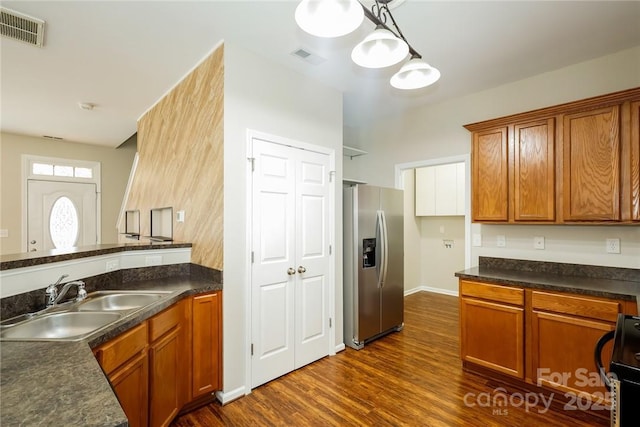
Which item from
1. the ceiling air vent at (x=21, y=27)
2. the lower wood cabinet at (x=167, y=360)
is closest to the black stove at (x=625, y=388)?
the lower wood cabinet at (x=167, y=360)

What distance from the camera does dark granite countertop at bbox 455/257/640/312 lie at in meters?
2.13

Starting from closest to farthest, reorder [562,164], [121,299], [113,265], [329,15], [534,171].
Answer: [329,15]
[121,299]
[113,265]
[562,164]
[534,171]

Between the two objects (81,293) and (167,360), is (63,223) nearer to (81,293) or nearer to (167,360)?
(81,293)

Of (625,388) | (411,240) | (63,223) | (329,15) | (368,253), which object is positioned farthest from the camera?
(411,240)

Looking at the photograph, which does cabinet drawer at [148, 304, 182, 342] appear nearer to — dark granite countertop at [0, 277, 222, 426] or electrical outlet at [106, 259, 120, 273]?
dark granite countertop at [0, 277, 222, 426]

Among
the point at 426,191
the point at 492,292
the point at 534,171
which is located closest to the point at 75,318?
the point at 492,292

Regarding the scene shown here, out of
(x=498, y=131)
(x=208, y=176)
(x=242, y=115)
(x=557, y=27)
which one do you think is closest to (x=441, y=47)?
(x=557, y=27)

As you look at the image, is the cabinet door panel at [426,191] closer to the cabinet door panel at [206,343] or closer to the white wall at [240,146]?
the white wall at [240,146]

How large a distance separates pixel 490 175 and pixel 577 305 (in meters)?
1.31

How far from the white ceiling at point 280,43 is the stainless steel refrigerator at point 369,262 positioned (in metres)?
1.25

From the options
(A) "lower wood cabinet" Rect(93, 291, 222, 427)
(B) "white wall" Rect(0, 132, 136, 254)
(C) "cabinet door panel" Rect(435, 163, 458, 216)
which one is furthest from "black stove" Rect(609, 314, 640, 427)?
(B) "white wall" Rect(0, 132, 136, 254)

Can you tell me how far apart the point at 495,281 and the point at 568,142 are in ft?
4.36

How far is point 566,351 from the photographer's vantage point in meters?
2.21

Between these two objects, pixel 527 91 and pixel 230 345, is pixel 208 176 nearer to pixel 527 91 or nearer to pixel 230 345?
pixel 230 345
